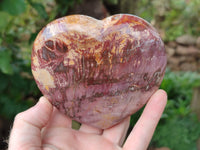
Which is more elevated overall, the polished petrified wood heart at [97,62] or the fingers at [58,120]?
the polished petrified wood heart at [97,62]

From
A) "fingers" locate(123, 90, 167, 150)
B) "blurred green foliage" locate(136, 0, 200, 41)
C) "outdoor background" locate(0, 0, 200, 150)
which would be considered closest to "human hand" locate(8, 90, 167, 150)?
"fingers" locate(123, 90, 167, 150)

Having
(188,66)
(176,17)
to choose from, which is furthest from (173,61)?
(176,17)

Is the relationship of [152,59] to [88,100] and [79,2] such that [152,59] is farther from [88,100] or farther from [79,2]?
[79,2]

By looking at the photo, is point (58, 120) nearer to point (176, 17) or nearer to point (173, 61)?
point (173, 61)

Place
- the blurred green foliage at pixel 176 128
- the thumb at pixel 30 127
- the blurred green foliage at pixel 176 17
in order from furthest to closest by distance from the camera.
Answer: the blurred green foliage at pixel 176 17, the blurred green foliage at pixel 176 128, the thumb at pixel 30 127

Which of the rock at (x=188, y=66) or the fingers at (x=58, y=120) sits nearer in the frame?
the fingers at (x=58, y=120)

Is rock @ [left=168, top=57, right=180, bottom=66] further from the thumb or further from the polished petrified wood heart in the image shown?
the thumb

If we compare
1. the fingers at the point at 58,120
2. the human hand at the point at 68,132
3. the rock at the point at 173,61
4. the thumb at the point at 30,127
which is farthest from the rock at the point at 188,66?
the thumb at the point at 30,127

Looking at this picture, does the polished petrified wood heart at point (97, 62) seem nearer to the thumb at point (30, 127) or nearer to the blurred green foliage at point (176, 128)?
the thumb at point (30, 127)
